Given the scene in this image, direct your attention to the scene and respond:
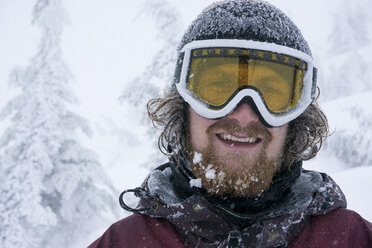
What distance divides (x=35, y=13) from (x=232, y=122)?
39.4 ft

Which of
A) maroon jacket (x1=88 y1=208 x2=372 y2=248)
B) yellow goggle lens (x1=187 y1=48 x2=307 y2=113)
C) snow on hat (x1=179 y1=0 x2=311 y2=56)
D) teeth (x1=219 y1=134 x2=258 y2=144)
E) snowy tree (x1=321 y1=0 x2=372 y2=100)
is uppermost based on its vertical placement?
snow on hat (x1=179 y1=0 x2=311 y2=56)

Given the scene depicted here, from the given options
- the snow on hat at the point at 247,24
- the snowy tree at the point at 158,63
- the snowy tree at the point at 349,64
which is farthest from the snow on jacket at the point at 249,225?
the snowy tree at the point at 349,64

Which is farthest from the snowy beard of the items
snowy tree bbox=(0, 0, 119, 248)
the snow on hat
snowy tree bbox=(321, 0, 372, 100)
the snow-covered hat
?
snowy tree bbox=(321, 0, 372, 100)

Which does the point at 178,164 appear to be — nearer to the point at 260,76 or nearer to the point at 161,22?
the point at 260,76

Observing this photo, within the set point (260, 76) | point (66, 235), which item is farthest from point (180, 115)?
point (66, 235)

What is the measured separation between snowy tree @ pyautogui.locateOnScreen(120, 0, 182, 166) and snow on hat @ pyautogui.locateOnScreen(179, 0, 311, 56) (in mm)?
8045

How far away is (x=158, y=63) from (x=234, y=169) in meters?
9.43

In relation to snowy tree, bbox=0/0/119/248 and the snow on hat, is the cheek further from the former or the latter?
snowy tree, bbox=0/0/119/248

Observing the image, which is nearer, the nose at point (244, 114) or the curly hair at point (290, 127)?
the nose at point (244, 114)

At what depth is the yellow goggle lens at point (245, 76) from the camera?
205 centimetres

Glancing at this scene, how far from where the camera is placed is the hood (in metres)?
1.68

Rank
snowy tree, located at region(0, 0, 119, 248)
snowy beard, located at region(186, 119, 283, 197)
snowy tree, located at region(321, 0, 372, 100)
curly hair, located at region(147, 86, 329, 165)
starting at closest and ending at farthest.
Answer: snowy beard, located at region(186, 119, 283, 197) → curly hair, located at region(147, 86, 329, 165) → snowy tree, located at region(0, 0, 119, 248) → snowy tree, located at region(321, 0, 372, 100)

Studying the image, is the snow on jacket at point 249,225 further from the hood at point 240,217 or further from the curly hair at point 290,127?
the curly hair at point 290,127

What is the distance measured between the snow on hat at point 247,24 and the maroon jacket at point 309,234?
123cm
